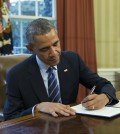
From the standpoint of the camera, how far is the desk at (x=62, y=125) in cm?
123

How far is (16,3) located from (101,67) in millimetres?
1374

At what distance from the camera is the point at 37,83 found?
1886mm

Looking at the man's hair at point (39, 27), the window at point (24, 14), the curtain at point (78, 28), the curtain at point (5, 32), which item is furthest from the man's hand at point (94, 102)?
the window at point (24, 14)

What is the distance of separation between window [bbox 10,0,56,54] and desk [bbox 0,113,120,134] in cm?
221

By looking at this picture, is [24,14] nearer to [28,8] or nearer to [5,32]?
[28,8]

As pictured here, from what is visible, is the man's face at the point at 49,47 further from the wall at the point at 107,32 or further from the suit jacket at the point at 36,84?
the wall at the point at 107,32

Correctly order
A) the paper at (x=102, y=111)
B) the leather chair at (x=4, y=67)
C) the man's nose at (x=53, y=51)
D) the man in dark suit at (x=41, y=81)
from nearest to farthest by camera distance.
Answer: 1. the paper at (x=102, y=111)
2. the man in dark suit at (x=41, y=81)
3. the man's nose at (x=53, y=51)
4. the leather chair at (x=4, y=67)

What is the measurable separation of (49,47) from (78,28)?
177 cm

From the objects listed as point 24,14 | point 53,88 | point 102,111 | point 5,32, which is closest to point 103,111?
point 102,111

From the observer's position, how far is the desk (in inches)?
48.3

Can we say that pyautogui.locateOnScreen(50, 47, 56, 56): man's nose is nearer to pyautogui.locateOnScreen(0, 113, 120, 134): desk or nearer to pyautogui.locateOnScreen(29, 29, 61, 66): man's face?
pyautogui.locateOnScreen(29, 29, 61, 66): man's face

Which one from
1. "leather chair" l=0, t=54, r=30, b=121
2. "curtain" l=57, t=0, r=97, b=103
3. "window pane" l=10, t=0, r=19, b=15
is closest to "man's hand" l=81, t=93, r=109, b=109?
"leather chair" l=0, t=54, r=30, b=121

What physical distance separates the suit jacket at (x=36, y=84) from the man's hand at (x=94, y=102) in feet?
0.33

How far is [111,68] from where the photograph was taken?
155 inches
